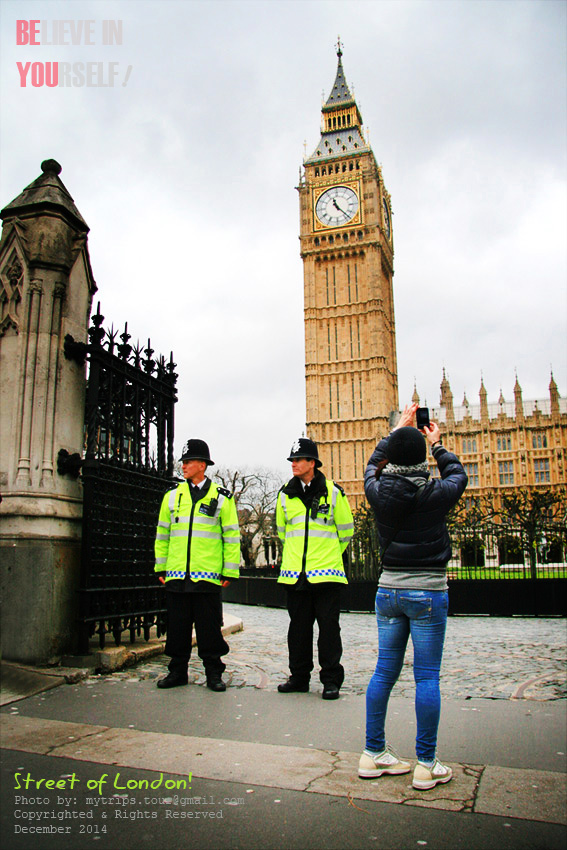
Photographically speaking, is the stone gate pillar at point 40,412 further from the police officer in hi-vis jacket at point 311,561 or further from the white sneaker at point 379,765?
the white sneaker at point 379,765

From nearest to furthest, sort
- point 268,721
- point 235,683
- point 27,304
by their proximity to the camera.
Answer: point 268,721, point 235,683, point 27,304

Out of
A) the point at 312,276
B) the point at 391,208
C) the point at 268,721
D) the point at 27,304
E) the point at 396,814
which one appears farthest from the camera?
the point at 391,208

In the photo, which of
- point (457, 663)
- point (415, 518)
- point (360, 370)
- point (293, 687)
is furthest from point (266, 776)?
point (360, 370)

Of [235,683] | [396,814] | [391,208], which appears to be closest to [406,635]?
[396,814]

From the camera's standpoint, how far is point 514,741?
3.56 m

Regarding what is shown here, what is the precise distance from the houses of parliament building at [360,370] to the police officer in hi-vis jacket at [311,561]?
58937 mm

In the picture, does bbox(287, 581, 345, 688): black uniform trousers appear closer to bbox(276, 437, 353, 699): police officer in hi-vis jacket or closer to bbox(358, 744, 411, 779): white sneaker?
bbox(276, 437, 353, 699): police officer in hi-vis jacket

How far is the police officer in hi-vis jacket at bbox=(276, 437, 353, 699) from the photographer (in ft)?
15.6

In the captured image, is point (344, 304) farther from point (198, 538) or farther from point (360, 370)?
point (198, 538)

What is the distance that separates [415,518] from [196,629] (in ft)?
8.30

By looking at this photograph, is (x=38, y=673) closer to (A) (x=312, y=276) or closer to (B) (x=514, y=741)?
(B) (x=514, y=741)

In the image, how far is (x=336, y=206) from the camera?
69.7m

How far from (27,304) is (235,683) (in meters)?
3.63

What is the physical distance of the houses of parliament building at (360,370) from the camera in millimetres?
65188
